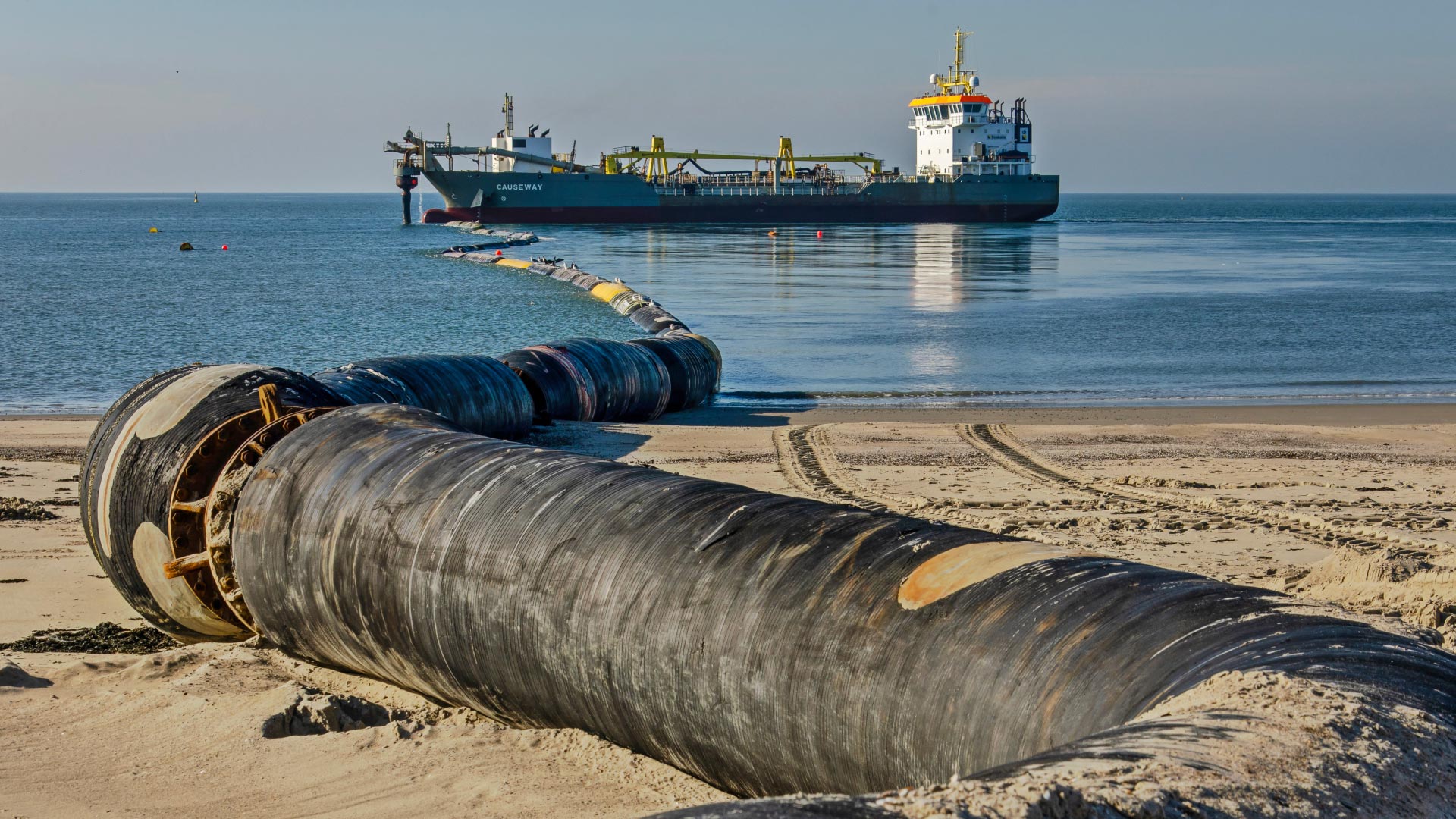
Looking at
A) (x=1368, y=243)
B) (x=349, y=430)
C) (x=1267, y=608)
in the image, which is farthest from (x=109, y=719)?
(x=1368, y=243)

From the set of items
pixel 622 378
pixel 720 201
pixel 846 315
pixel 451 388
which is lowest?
pixel 846 315

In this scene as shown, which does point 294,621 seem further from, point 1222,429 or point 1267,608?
point 1222,429

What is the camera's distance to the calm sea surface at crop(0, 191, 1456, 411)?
17469 mm

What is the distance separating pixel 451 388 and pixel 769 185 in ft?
233

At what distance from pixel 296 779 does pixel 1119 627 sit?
7.85 feet

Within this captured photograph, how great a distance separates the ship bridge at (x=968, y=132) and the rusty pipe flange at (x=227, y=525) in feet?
242

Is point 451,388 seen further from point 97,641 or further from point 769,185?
point 769,185

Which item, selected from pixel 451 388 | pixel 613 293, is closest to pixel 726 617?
pixel 451 388

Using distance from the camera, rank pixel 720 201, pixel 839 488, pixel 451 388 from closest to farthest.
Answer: pixel 839 488, pixel 451 388, pixel 720 201

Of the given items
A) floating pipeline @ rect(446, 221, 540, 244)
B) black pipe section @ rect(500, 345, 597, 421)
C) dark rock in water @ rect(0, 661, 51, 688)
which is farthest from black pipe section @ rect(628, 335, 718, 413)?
floating pipeline @ rect(446, 221, 540, 244)

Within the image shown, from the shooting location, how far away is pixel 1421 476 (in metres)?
9.36

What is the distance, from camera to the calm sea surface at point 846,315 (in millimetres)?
17469

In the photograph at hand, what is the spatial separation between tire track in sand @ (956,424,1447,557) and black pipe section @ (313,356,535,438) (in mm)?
3935

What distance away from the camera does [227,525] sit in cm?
499
